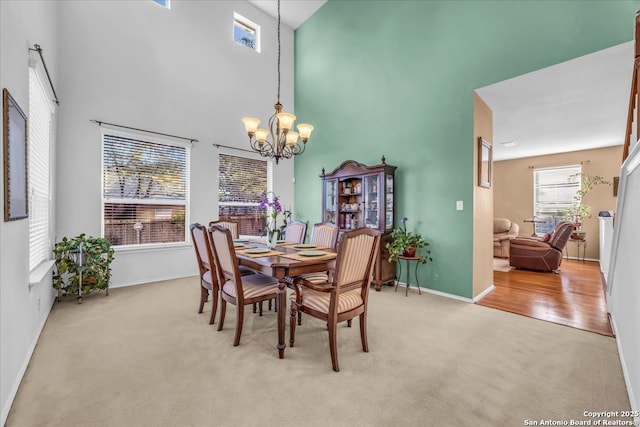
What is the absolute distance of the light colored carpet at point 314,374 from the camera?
1.54m

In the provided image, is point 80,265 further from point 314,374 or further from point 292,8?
point 292,8

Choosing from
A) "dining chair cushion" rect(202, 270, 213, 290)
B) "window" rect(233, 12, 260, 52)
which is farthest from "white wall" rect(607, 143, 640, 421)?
"window" rect(233, 12, 260, 52)

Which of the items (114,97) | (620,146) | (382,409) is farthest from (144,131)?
(620,146)

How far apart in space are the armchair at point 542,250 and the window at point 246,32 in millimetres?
6241

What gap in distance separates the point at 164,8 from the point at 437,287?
5772mm

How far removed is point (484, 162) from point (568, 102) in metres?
1.33

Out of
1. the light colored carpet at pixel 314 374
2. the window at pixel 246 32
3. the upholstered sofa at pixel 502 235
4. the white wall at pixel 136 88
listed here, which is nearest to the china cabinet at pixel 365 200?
the light colored carpet at pixel 314 374

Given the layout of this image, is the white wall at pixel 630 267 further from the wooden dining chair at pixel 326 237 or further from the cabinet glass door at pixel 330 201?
the cabinet glass door at pixel 330 201

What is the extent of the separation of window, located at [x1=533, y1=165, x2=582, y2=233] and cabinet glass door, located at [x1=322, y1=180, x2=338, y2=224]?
5.60 m

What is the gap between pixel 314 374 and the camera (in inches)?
A: 75.1

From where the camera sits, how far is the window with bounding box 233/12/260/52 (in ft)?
17.7

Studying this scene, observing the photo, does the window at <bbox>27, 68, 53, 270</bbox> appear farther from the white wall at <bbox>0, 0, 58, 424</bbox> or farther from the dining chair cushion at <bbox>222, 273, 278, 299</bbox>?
the dining chair cushion at <bbox>222, 273, 278, 299</bbox>

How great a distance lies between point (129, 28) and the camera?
13.5ft

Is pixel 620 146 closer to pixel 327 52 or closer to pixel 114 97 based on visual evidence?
pixel 327 52
